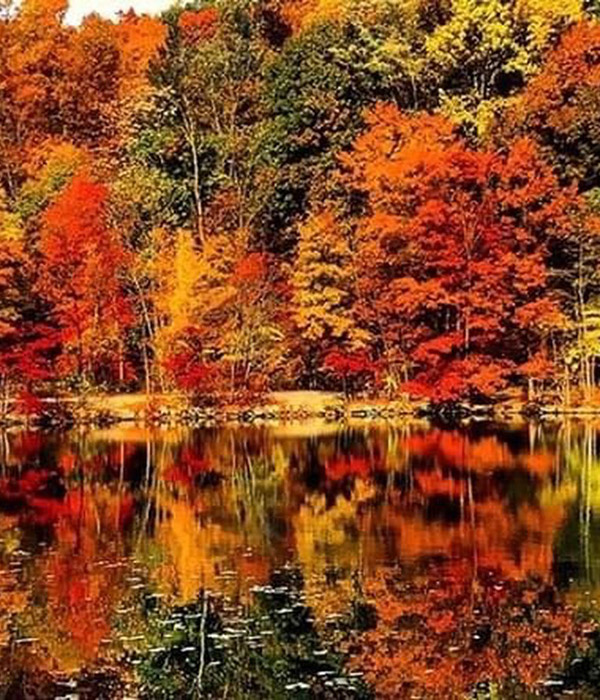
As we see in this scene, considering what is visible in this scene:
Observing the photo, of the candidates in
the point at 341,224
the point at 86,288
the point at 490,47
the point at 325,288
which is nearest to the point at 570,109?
the point at 490,47

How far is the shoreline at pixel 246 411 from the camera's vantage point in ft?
124

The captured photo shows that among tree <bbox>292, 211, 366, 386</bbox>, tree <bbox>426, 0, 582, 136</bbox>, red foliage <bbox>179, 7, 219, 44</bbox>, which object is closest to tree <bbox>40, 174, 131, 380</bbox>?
tree <bbox>292, 211, 366, 386</bbox>

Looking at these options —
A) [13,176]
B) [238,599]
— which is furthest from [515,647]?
[13,176]

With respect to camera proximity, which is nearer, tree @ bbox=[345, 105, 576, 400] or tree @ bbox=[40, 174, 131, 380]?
tree @ bbox=[345, 105, 576, 400]

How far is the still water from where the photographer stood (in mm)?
11422

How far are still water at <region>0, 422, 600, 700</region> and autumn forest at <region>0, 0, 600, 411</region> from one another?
36.0ft

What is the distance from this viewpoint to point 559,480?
22.8 m

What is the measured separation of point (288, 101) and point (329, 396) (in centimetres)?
1106

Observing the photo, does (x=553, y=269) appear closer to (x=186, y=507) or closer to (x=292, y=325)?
(x=292, y=325)

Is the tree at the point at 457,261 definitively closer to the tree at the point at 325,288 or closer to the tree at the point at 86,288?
the tree at the point at 325,288

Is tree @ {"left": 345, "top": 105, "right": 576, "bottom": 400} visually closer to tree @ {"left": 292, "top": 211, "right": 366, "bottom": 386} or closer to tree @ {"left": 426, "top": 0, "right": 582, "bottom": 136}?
tree @ {"left": 292, "top": 211, "right": 366, "bottom": 386}

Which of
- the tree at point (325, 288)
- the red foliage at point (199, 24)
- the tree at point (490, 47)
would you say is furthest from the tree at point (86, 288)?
the tree at point (490, 47)

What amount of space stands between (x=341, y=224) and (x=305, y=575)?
2583 centimetres

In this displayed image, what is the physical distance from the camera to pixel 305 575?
15.5 meters
